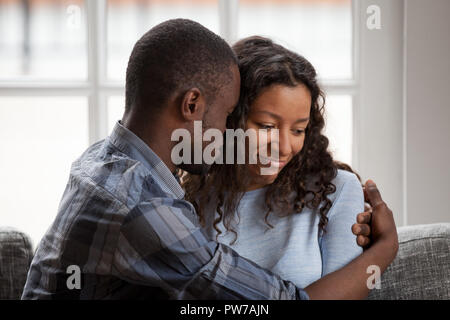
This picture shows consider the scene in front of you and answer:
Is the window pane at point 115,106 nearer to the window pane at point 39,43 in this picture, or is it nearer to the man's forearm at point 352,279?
the window pane at point 39,43

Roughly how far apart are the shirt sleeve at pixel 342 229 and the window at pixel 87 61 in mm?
909

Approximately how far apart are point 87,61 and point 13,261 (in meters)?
1.01

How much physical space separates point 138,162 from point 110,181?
2.8 inches

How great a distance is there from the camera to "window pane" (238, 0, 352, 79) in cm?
230

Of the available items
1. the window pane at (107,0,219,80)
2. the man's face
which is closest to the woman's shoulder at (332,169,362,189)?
the man's face

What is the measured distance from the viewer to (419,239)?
1.48 meters

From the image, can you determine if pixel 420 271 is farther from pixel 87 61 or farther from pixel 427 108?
pixel 87 61

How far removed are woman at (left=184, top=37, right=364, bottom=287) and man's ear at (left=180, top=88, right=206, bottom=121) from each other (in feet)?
0.77

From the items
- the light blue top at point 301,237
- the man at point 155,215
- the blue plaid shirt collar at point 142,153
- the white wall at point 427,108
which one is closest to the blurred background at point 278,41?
the white wall at point 427,108

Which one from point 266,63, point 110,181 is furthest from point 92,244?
point 266,63

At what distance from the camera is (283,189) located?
55.6 inches

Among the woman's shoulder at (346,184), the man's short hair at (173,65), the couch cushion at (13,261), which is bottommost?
the couch cushion at (13,261)

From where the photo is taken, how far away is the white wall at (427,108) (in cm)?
214

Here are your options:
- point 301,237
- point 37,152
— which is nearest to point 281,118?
point 301,237
